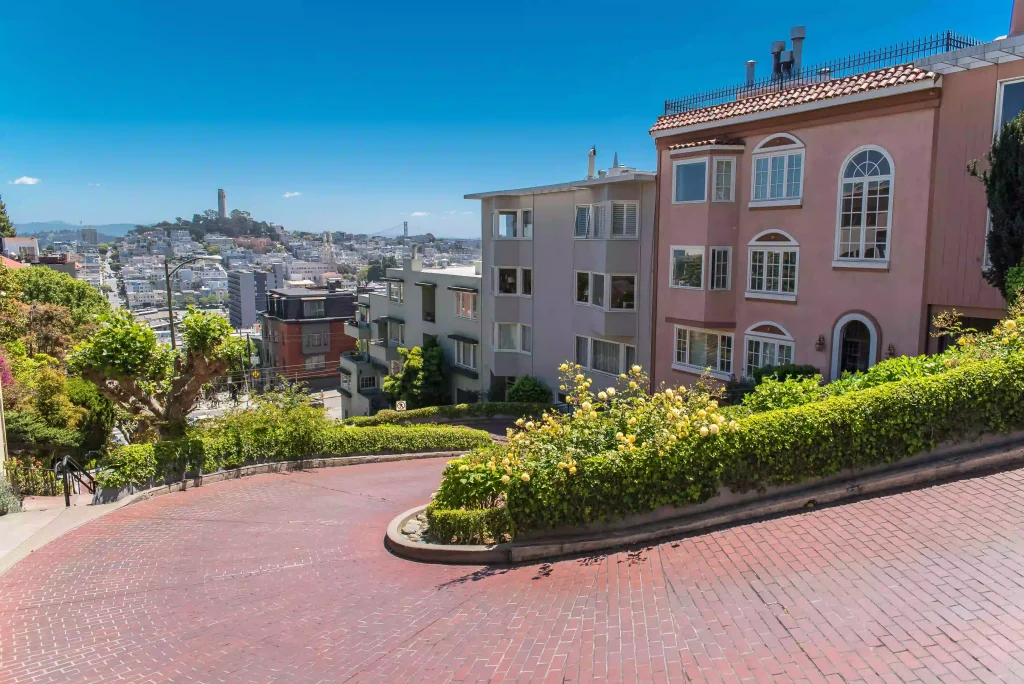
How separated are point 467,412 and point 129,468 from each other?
16.7m

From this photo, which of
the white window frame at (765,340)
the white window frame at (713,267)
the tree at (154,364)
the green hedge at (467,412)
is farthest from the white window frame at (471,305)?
the tree at (154,364)

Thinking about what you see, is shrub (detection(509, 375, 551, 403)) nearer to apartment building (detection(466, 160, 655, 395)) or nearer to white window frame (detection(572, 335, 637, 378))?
apartment building (detection(466, 160, 655, 395))

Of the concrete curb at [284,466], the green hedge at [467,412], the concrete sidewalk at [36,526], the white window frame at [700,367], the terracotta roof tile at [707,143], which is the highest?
the terracotta roof tile at [707,143]

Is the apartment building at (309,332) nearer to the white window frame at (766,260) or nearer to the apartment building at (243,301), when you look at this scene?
the white window frame at (766,260)

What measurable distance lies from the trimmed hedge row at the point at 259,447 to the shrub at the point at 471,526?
9452 mm

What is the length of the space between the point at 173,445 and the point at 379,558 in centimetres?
905

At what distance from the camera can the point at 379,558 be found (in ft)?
38.3

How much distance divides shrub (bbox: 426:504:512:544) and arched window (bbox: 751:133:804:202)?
14736mm

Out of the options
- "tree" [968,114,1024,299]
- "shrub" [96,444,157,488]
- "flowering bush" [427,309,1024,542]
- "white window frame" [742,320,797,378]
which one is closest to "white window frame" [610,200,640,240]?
"white window frame" [742,320,797,378]

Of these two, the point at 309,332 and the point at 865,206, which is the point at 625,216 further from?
the point at 309,332

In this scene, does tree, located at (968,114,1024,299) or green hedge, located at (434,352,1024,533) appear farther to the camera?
tree, located at (968,114,1024,299)

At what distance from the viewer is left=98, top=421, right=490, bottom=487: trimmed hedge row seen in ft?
55.3

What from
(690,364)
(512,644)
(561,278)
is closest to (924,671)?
(512,644)

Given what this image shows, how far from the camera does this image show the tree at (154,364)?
1692cm
